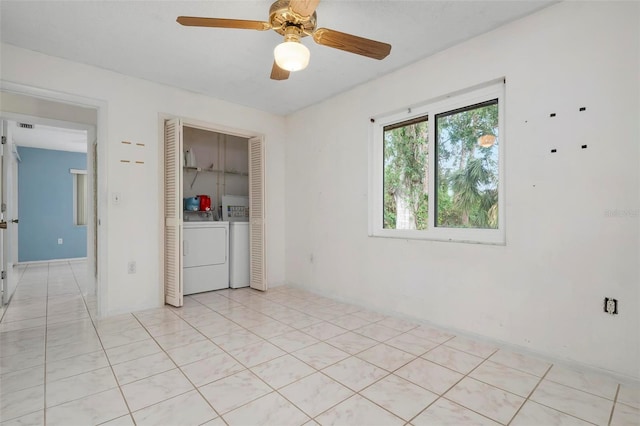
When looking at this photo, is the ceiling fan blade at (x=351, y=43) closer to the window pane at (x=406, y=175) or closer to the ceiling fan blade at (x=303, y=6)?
the ceiling fan blade at (x=303, y=6)

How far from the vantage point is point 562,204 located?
6.63ft

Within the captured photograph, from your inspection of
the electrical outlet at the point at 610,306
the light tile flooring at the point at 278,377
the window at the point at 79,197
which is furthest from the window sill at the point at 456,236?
the window at the point at 79,197

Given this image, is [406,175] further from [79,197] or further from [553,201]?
[79,197]

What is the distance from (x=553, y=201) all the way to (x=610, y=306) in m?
0.69

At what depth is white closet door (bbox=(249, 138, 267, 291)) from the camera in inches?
157

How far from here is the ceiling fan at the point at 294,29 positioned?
1746 mm

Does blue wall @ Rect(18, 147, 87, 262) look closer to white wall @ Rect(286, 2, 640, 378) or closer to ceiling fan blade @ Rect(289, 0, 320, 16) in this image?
white wall @ Rect(286, 2, 640, 378)

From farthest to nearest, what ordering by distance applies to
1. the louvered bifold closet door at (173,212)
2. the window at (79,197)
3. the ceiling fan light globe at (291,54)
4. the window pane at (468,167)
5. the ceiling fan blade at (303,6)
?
the window at (79,197), the louvered bifold closet door at (173,212), the window pane at (468,167), the ceiling fan light globe at (291,54), the ceiling fan blade at (303,6)

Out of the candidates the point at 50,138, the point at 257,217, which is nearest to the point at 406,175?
the point at 257,217

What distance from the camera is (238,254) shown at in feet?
13.8

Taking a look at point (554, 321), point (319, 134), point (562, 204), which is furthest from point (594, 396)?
point (319, 134)

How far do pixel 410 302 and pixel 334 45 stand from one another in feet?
7.30

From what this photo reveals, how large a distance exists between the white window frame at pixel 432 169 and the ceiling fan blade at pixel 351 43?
0.94 metres

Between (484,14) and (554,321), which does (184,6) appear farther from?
(554,321)
